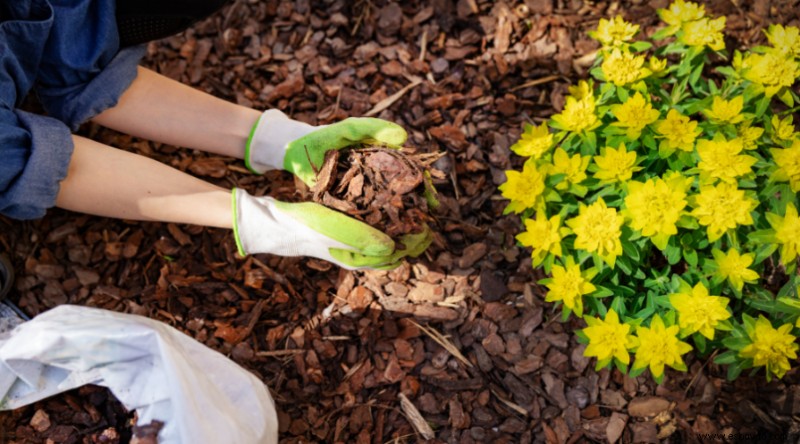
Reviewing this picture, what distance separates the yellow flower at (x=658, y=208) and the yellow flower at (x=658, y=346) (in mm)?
202

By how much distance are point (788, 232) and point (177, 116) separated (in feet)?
5.53

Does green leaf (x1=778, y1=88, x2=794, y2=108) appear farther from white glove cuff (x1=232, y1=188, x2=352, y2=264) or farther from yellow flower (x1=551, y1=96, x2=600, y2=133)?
white glove cuff (x1=232, y1=188, x2=352, y2=264)

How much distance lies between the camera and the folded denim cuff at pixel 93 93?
1820 millimetres

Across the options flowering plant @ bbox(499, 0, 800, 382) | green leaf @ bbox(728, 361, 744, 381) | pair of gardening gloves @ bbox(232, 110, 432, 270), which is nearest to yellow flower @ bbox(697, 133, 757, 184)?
flowering plant @ bbox(499, 0, 800, 382)

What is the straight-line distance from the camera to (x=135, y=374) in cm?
161

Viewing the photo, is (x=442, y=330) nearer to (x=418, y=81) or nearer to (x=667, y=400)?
(x=667, y=400)

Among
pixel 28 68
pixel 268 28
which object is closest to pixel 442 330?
pixel 268 28

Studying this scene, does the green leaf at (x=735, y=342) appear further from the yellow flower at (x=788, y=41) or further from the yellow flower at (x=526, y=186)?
the yellow flower at (x=788, y=41)

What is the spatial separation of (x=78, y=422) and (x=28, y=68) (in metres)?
0.97

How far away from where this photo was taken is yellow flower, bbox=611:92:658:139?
1600mm

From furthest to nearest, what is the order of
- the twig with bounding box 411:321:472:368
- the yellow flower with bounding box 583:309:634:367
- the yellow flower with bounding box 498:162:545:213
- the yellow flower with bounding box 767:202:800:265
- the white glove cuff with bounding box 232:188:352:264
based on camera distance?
1. the twig with bounding box 411:321:472:368
2. the white glove cuff with bounding box 232:188:352:264
3. the yellow flower with bounding box 498:162:545:213
4. the yellow flower with bounding box 583:309:634:367
5. the yellow flower with bounding box 767:202:800:265

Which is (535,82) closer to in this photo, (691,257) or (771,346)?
(691,257)

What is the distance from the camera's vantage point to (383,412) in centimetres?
189

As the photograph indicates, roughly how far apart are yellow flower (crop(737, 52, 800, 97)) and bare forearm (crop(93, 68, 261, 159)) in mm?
1422
